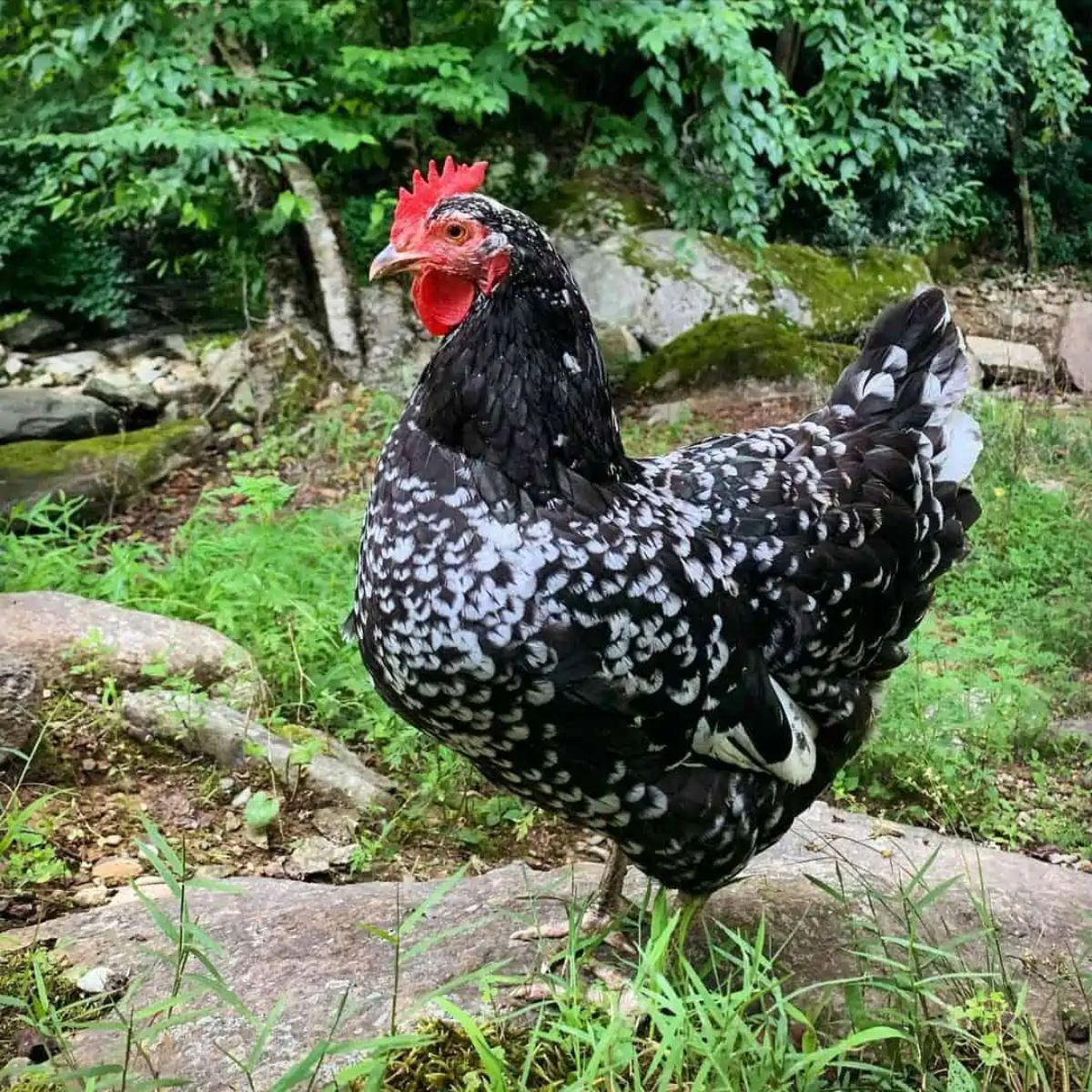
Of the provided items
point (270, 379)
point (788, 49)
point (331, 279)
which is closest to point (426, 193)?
point (270, 379)

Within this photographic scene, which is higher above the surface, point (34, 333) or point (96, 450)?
point (34, 333)

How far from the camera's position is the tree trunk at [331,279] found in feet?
24.8

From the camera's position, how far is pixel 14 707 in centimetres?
292

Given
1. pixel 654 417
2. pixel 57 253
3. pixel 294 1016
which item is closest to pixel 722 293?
pixel 654 417

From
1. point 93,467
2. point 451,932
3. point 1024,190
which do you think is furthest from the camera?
point 1024,190

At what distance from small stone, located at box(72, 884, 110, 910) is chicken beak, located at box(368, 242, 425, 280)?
1744 mm

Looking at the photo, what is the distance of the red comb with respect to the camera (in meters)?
2.19

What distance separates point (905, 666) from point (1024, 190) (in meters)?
10.4

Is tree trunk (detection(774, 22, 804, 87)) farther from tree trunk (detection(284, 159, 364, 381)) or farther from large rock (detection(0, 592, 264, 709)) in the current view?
large rock (detection(0, 592, 264, 709))

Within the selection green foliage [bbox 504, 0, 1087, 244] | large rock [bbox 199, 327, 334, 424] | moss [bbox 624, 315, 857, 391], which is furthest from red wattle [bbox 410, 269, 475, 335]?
moss [bbox 624, 315, 857, 391]

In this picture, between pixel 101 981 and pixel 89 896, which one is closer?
pixel 101 981

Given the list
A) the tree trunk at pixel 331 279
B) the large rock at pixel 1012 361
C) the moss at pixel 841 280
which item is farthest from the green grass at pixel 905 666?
the moss at pixel 841 280

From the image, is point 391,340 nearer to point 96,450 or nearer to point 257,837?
point 96,450

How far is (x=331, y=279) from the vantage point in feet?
25.2
